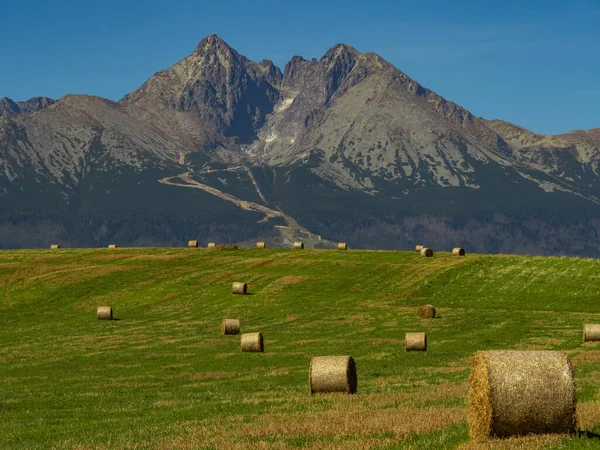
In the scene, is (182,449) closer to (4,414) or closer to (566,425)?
(566,425)

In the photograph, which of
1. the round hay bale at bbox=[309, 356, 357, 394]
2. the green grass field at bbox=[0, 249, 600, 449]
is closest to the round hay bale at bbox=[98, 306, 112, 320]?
the green grass field at bbox=[0, 249, 600, 449]

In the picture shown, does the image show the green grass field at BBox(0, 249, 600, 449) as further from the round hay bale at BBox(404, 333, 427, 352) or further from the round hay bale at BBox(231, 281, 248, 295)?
the round hay bale at BBox(404, 333, 427, 352)

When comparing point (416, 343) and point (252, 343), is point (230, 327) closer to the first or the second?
point (252, 343)

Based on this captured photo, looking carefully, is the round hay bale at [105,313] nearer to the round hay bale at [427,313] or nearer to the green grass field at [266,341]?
the green grass field at [266,341]

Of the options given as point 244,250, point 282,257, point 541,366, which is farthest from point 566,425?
point 244,250

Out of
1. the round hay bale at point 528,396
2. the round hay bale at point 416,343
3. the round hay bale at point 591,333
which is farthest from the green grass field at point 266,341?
the round hay bale at point 416,343

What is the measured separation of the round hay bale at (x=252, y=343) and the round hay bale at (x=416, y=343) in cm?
870

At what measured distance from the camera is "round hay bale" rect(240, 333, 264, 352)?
5106cm

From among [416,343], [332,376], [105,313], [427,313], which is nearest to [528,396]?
[332,376]

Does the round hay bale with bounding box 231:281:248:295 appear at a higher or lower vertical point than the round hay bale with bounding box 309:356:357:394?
higher

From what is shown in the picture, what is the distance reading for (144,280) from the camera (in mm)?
95062

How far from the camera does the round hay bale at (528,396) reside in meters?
17.9

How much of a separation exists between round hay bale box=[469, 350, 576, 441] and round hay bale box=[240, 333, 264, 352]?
109 feet

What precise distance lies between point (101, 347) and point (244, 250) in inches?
2438
